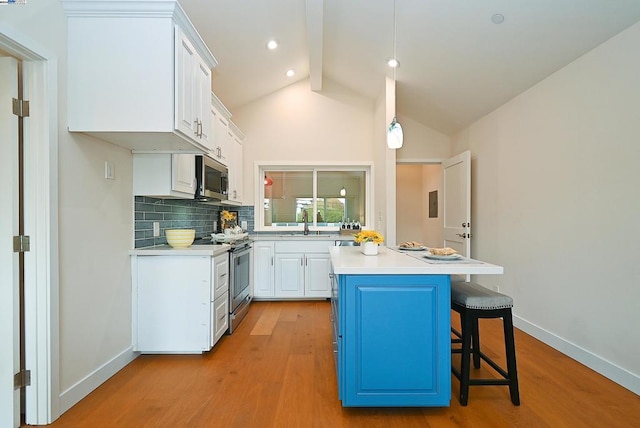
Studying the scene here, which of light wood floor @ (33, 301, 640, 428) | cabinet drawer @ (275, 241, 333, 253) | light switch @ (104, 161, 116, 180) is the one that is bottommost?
light wood floor @ (33, 301, 640, 428)

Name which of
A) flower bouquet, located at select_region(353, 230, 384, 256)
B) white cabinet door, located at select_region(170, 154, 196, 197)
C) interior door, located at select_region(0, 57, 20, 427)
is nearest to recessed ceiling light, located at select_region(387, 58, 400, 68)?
flower bouquet, located at select_region(353, 230, 384, 256)

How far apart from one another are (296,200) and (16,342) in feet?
11.8

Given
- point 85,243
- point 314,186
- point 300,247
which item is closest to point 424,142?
point 314,186

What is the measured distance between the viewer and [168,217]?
10.1 ft

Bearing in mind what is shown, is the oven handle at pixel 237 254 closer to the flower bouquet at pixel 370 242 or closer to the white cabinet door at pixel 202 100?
the white cabinet door at pixel 202 100

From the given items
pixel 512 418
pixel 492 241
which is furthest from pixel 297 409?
pixel 492 241

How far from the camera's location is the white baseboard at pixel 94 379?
6.13 ft

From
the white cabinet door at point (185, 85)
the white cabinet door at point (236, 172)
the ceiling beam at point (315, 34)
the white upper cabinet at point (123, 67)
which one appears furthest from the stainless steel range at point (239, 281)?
the ceiling beam at point (315, 34)

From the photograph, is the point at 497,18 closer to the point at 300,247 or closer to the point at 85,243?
the point at 300,247

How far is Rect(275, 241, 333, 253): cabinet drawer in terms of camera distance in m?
4.21

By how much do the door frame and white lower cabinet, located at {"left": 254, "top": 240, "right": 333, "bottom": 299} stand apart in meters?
2.55

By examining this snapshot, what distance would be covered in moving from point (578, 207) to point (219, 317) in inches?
123

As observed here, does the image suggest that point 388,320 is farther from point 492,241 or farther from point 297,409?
point 492,241

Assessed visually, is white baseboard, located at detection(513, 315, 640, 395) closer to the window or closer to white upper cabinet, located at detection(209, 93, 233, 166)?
the window
